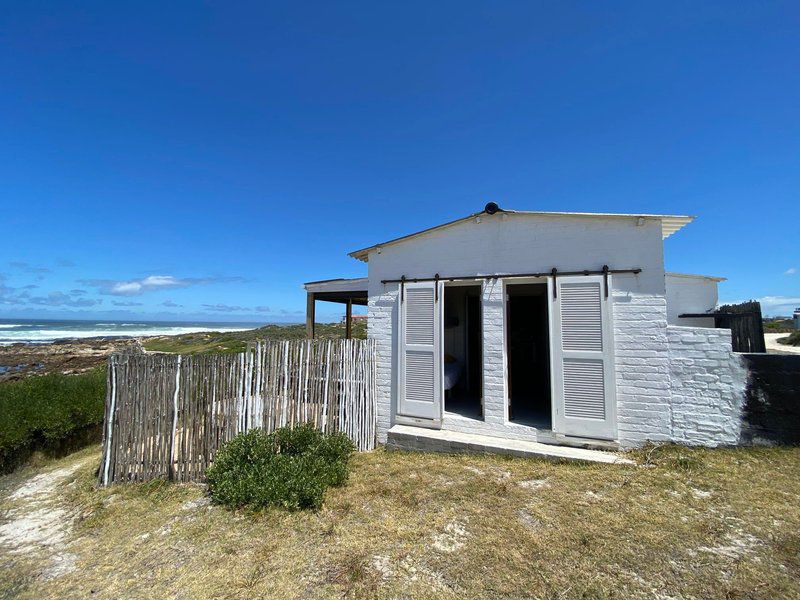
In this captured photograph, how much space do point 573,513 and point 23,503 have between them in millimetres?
6752

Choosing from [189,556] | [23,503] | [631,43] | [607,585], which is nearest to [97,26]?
[23,503]

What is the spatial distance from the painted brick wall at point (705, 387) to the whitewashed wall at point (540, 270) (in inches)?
6.0

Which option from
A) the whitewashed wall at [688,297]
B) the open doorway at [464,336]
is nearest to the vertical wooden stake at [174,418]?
the open doorway at [464,336]

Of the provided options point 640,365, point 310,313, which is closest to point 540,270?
point 640,365

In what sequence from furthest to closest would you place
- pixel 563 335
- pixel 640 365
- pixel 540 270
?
pixel 540 270
pixel 563 335
pixel 640 365

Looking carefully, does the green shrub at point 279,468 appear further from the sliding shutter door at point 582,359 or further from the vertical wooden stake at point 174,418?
the sliding shutter door at point 582,359

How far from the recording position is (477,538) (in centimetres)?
307

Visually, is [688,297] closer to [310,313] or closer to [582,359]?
[582,359]

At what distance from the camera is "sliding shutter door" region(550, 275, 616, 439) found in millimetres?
4629

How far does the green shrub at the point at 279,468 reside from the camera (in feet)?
12.4

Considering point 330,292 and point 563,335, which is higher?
point 330,292

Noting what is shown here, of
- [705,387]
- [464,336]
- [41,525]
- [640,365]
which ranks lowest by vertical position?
[41,525]

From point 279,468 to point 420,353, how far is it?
2619 millimetres

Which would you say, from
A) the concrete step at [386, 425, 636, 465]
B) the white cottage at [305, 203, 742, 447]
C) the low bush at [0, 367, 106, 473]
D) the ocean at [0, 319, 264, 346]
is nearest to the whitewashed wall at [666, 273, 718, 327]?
the white cottage at [305, 203, 742, 447]
